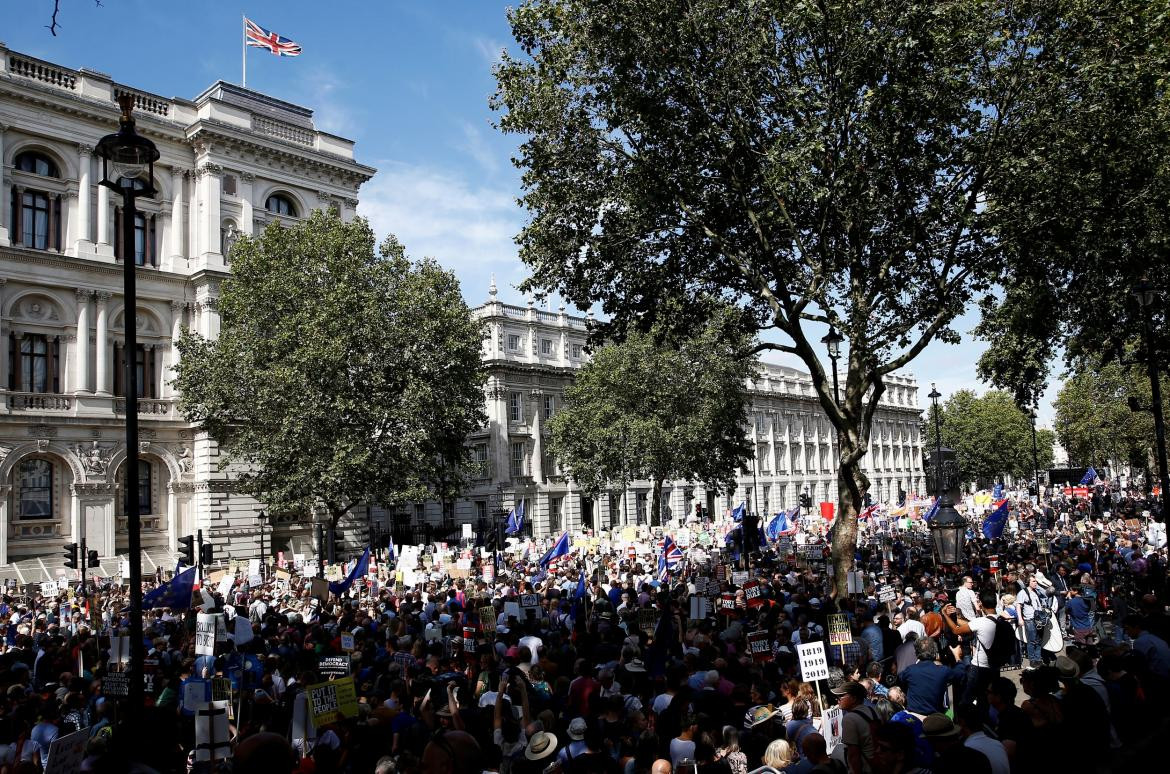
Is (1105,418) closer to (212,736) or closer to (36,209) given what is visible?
(36,209)

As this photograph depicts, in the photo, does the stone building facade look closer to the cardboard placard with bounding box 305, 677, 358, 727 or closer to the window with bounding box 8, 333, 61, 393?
the window with bounding box 8, 333, 61, 393

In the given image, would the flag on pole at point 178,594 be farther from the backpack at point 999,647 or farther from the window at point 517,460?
the window at point 517,460

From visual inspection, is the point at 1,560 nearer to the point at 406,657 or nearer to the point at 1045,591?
the point at 406,657

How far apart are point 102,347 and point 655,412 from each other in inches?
1142

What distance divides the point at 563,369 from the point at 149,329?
28130 mm

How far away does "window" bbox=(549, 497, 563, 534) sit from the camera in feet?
201

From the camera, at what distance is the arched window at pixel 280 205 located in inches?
1829

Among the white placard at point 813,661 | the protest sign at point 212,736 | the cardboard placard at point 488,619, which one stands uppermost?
the white placard at point 813,661

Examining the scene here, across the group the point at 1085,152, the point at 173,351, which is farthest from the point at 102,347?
the point at 1085,152

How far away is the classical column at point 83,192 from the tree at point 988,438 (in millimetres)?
96296

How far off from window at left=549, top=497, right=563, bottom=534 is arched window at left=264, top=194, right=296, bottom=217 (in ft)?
85.5

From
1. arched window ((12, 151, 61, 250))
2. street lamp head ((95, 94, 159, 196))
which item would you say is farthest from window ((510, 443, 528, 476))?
street lamp head ((95, 94, 159, 196))

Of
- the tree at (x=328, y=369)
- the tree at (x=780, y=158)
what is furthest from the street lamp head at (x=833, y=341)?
the tree at (x=328, y=369)

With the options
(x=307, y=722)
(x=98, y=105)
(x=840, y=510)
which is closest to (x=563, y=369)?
(x=98, y=105)
